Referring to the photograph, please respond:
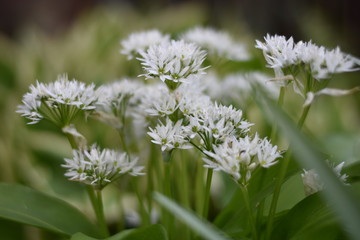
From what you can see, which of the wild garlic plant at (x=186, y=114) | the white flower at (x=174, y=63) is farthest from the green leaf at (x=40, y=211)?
the white flower at (x=174, y=63)

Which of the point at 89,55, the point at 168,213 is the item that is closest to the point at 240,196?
the point at 168,213

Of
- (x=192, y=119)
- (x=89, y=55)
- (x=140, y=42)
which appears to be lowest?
(x=192, y=119)

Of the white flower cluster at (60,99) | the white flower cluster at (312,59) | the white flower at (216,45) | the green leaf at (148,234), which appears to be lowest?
the green leaf at (148,234)

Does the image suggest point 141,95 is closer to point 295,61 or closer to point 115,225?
point 295,61

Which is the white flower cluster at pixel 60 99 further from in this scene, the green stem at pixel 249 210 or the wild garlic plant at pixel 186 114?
the green stem at pixel 249 210

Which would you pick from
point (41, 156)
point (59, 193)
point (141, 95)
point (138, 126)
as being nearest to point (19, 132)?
point (41, 156)

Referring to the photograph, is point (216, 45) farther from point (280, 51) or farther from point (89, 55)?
point (89, 55)
